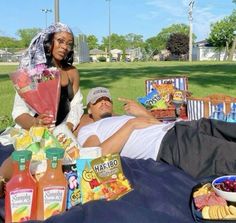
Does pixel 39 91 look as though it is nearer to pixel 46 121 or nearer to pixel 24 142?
pixel 46 121

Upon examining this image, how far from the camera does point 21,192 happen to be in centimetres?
185

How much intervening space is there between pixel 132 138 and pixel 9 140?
1.22 meters

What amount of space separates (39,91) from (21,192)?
1.34m

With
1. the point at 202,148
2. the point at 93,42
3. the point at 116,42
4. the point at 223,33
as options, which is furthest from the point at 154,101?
the point at 116,42

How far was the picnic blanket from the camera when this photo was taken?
1.77m

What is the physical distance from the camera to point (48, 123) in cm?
294

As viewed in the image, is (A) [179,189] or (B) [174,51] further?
(B) [174,51]

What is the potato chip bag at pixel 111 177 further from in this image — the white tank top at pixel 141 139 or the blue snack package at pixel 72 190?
the white tank top at pixel 141 139

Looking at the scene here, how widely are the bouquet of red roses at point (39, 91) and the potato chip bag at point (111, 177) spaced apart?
3.41 ft

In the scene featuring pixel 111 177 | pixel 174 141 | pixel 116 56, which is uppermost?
pixel 116 56

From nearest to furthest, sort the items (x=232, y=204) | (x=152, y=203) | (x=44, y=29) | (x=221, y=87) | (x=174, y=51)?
(x=232, y=204)
(x=152, y=203)
(x=44, y=29)
(x=221, y=87)
(x=174, y=51)

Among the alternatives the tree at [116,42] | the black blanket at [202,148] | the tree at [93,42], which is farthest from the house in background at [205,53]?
the black blanket at [202,148]

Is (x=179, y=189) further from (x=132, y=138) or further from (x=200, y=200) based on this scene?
(x=132, y=138)

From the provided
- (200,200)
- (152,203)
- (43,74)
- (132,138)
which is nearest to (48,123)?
(43,74)
